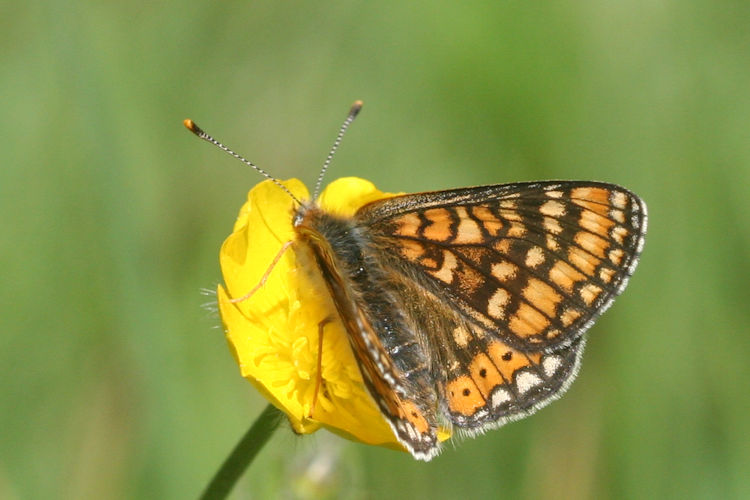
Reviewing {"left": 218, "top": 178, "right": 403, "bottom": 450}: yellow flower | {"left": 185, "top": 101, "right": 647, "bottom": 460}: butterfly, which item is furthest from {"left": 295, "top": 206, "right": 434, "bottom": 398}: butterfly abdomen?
{"left": 218, "top": 178, "right": 403, "bottom": 450}: yellow flower

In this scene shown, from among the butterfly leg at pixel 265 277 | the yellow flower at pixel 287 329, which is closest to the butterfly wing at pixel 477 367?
the yellow flower at pixel 287 329

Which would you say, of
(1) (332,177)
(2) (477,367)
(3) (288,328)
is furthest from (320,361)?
(1) (332,177)

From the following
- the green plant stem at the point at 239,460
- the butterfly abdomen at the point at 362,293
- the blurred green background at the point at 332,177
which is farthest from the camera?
the blurred green background at the point at 332,177

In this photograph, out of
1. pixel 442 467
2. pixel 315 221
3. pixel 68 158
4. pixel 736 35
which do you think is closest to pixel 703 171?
pixel 736 35

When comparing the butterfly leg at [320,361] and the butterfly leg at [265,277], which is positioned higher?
the butterfly leg at [265,277]

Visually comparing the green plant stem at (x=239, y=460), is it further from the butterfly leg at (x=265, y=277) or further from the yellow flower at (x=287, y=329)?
the butterfly leg at (x=265, y=277)

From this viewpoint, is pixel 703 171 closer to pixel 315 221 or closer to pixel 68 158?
pixel 315 221
